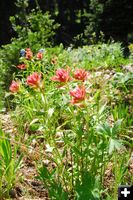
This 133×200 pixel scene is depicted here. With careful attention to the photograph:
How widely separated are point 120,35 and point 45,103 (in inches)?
621

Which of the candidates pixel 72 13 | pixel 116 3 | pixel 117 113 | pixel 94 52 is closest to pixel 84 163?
pixel 117 113

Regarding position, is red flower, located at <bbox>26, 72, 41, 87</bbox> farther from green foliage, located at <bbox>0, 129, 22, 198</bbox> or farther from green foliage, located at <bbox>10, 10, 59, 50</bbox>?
green foliage, located at <bbox>10, 10, 59, 50</bbox>

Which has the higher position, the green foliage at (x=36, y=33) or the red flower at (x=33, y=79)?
the green foliage at (x=36, y=33)

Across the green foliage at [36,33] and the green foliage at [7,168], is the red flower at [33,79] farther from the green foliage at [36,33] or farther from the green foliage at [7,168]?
the green foliage at [36,33]

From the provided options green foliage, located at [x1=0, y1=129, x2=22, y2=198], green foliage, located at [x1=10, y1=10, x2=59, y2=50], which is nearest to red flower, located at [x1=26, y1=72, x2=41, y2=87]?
green foliage, located at [x1=0, y1=129, x2=22, y2=198]

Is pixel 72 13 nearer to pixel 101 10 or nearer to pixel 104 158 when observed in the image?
pixel 101 10

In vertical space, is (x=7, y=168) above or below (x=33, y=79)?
below

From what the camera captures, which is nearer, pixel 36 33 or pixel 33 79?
pixel 33 79

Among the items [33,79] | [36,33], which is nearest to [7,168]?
[33,79]

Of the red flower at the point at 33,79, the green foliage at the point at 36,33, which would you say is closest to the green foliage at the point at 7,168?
the red flower at the point at 33,79

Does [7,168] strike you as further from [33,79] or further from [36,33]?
[36,33]

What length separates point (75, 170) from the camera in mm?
2461

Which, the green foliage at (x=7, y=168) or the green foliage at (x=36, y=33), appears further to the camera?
the green foliage at (x=36, y=33)

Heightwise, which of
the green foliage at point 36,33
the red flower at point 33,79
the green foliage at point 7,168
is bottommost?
the green foliage at point 7,168
